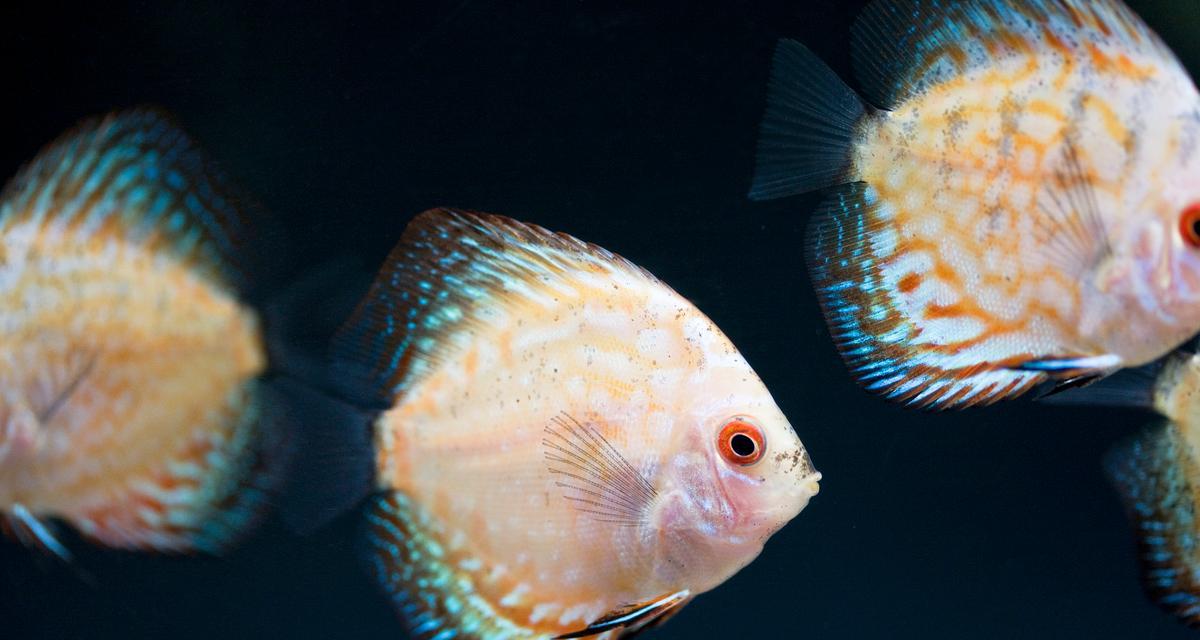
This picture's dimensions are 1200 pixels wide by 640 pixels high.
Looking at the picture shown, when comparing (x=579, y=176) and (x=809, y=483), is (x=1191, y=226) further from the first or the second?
(x=579, y=176)

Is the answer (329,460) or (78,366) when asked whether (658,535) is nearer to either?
(329,460)

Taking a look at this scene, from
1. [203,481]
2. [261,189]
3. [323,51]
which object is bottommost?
[203,481]

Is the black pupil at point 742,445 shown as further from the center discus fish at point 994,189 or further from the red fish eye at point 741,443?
the center discus fish at point 994,189

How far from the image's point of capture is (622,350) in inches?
58.1

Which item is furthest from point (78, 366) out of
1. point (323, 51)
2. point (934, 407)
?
point (934, 407)

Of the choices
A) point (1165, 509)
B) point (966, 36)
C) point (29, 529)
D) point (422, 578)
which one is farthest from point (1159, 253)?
point (29, 529)

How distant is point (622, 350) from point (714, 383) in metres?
0.15

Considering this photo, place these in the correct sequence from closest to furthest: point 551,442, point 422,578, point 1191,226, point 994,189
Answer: point 1191,226 < point 994,189 < point 551,442 < point 422,578

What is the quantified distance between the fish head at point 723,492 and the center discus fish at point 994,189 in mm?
215

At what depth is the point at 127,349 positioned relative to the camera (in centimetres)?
160

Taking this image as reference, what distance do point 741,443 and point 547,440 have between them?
0.29 metres

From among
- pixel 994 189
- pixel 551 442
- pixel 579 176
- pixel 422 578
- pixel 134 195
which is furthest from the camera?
pixel 579 176

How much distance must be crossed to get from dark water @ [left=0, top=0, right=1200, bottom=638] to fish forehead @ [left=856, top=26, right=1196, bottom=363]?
1.65 ft

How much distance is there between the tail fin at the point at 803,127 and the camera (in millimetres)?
1502
